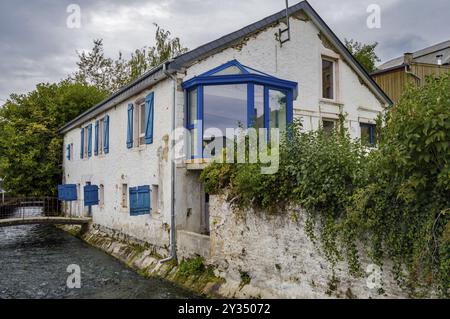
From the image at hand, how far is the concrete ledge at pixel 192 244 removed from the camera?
889 centimetres

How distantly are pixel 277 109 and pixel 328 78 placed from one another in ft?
13.8

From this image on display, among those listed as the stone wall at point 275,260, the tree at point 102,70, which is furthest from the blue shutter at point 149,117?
the tree at point 102,70

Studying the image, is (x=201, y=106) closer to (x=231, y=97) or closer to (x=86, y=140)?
(x=231, y=97)

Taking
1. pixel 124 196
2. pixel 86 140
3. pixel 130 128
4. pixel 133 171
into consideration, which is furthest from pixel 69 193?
pixel 130 128

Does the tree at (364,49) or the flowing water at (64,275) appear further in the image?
the tree at (364,49)

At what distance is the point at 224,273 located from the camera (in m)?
8.15

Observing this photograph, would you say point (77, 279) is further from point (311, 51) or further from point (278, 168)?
point (311, 51)

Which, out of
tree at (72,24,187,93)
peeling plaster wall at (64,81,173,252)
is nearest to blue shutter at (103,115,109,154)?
peeling plaster wall at (64,81,173,252)

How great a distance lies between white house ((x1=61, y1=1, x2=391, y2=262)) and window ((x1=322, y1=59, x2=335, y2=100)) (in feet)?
0.12

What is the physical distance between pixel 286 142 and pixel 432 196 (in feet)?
9.42

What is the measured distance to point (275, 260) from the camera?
6.95 metres

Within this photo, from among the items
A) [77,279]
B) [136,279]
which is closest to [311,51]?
[136,279]

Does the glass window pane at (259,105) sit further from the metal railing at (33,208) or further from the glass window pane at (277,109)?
the metal railing at (33,208)

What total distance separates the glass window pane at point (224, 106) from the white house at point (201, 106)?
0.03m
